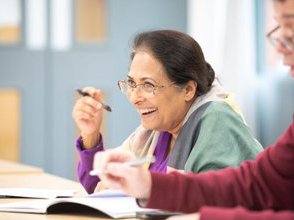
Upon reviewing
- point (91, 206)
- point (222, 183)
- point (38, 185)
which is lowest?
point (38, 185)

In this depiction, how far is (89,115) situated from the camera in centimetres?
235

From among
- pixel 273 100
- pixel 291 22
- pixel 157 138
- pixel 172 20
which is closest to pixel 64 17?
pixel 172 20

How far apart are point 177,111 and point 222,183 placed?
0.80 metres

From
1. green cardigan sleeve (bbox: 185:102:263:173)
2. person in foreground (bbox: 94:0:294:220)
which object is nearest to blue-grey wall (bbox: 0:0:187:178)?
green cardigan sleeve (bbox: 185:102:263:173)

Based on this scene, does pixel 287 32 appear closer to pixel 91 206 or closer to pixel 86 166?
pixel 91 206

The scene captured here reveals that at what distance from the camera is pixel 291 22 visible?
47.8 inches

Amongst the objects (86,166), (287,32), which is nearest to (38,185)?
(86,166)

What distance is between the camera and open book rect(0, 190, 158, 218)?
151cm

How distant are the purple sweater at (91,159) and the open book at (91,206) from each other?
0.41 m

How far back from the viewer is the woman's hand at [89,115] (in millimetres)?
2303

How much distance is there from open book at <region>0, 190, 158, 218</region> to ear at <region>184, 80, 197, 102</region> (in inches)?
20.0

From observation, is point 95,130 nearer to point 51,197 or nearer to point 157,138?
point 157,138

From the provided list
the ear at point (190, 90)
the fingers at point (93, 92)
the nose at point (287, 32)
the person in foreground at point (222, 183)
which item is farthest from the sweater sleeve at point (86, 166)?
the nose at point (287, 32)

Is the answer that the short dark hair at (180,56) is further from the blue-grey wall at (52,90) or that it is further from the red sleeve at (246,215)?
the blue-grey wall at (52,90)
